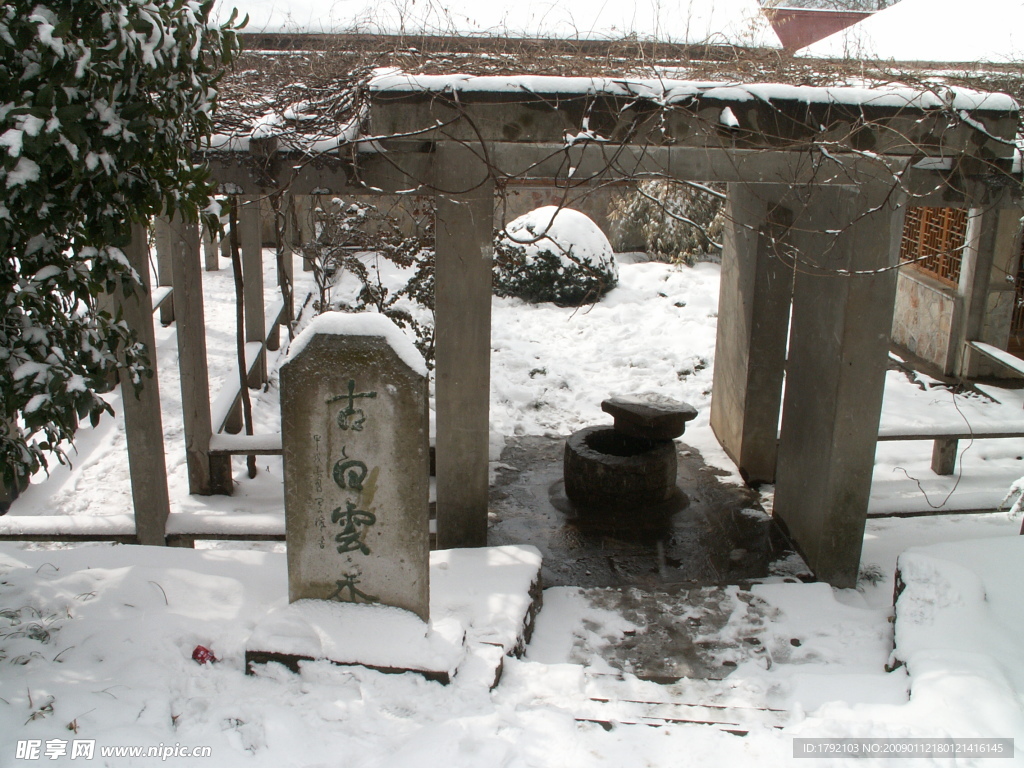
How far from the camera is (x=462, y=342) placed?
508cm

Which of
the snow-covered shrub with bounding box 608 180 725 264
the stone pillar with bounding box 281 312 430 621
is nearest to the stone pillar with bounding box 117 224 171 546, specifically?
the stone pillar with bounding box 281 312 430 621

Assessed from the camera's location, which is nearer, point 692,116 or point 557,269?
point 692,116

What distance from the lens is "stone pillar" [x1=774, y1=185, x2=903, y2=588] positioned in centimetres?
511

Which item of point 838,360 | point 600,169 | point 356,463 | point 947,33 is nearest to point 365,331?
point 356,463

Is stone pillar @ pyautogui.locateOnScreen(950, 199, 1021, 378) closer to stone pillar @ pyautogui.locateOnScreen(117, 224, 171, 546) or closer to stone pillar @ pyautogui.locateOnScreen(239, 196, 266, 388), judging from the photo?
stone pillar @ pyautogui.locateOnScreen(239, 196, 266, 388)

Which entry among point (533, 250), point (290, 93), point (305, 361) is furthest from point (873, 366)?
point (533, 250)

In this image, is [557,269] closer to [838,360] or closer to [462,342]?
[838,360]

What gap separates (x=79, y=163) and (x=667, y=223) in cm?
1274

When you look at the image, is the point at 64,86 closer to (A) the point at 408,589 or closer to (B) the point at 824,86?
(A) the point at 408,589

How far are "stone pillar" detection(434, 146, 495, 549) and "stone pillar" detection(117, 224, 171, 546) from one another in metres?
1.75

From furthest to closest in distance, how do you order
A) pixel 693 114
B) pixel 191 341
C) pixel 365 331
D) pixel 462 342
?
pixel 191 341, pixel 462 342, pixel 693 114, pixel 365 331

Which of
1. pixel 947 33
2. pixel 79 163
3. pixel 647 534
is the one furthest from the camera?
pixel 947 33

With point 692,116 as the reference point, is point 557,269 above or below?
below

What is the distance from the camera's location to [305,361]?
11.7 feet
